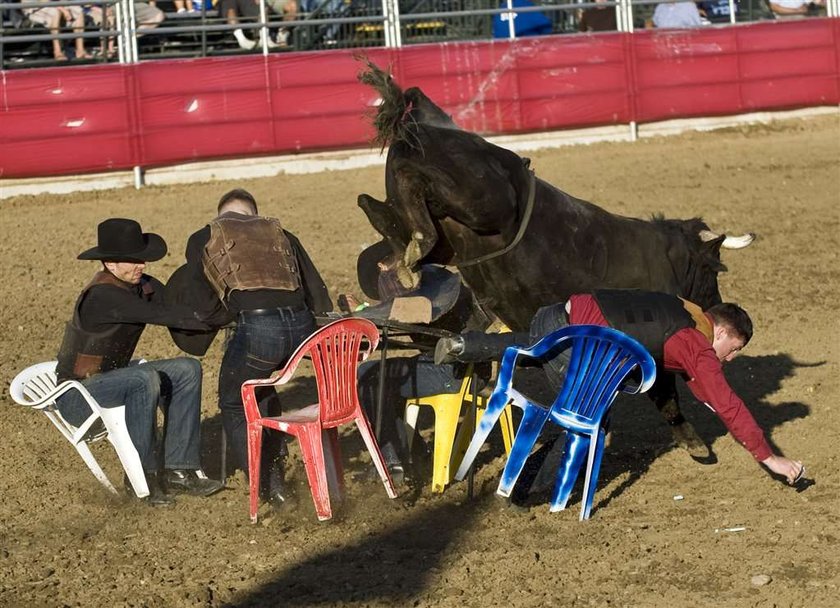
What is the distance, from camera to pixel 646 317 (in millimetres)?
6129

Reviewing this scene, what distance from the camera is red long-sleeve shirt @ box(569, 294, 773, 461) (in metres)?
5.94

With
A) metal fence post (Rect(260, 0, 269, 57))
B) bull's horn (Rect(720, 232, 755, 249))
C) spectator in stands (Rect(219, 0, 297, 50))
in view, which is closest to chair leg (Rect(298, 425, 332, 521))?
bull's horn (Rect(720, 232, 755, 249))

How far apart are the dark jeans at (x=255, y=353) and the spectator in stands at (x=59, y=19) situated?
9069 mm

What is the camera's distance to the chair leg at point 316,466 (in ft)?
20.4

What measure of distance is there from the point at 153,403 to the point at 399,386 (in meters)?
1.28

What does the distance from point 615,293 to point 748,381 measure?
3.23 m

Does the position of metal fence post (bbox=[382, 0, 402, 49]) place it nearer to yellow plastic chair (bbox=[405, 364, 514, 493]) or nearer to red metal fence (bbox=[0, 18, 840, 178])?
red metal fence (bbox=[0, 18, 840, 178])

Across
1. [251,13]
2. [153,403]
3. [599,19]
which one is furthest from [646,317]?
[599,19]

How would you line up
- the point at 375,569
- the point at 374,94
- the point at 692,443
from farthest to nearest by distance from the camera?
the point at 374,94 → the point at 692,443 → the point at 375,569

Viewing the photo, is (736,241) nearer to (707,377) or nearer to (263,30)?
(707,377)

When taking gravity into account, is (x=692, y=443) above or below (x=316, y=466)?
below

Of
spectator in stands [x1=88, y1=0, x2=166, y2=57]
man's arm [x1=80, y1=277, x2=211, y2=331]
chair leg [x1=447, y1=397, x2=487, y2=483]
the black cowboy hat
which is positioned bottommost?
chair leg [x1=447, y1=397, x2=487, y2=483]

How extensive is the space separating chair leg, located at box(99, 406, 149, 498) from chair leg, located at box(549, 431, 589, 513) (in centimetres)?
205

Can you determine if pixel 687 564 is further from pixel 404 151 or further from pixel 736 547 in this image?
pixel 404 151
